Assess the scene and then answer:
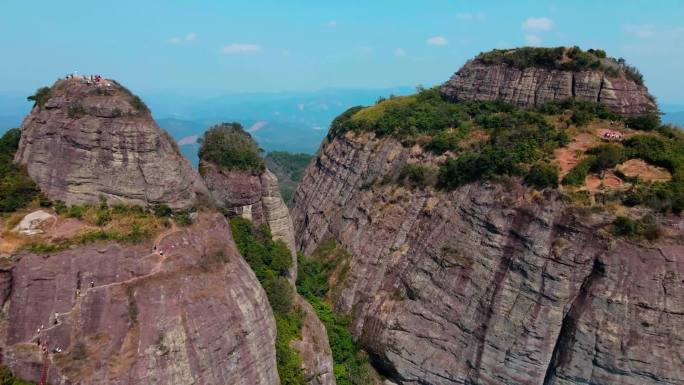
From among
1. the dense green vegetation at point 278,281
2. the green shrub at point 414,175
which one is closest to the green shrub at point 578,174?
the green shrub at point 414,175

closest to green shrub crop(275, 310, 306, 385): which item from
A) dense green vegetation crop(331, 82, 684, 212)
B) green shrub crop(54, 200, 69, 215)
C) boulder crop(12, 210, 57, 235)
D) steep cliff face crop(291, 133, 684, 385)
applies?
steep cliff face crop(291, 133, 684, 385)

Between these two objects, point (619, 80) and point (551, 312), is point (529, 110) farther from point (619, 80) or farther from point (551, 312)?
point (551, 312)

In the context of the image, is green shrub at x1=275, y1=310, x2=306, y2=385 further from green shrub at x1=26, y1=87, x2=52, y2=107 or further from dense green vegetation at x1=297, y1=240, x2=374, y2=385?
green shrub at x1=26, y1=87, x2=52, y2=107

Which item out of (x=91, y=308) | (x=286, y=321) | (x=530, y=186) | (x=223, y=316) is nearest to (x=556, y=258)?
(x=530, y=186)

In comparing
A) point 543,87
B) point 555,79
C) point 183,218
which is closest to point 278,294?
point 183,218

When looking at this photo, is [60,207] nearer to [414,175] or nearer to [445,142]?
[414,175]
